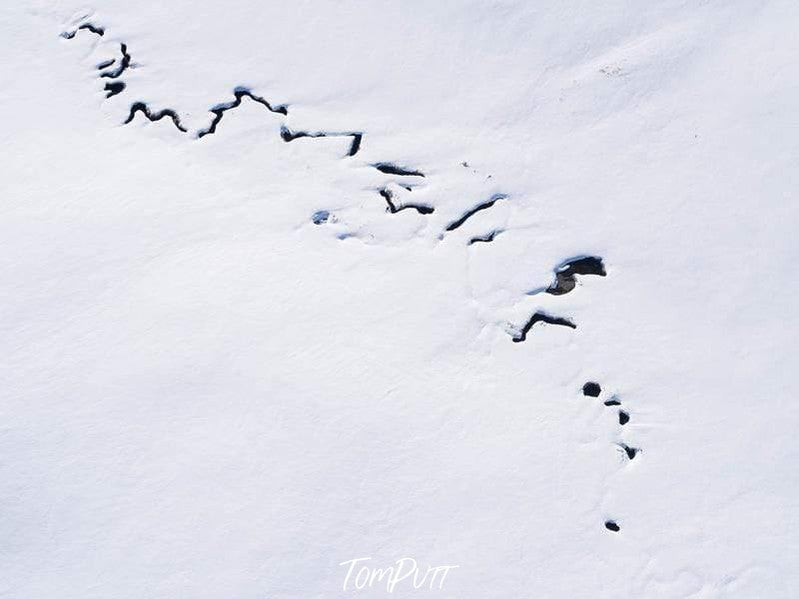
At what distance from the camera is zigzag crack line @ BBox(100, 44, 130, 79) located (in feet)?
12.5

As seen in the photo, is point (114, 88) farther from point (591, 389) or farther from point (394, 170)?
point (591, 389)

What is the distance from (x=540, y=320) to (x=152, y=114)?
6.60ft

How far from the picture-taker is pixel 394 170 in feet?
11.7

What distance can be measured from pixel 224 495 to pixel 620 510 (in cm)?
146

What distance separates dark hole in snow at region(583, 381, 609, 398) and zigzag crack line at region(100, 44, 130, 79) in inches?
102

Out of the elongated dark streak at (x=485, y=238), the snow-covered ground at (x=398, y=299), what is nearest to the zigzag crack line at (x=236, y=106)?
the snow-covered ground at (x=398, y=299)

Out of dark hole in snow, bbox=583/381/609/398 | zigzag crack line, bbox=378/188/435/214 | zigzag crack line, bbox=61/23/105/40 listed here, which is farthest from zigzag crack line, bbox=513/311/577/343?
zigzag crack line, bbox=61/23/105/40

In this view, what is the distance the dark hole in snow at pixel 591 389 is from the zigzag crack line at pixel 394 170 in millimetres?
1162

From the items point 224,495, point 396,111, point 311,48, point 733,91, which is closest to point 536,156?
point 396,111

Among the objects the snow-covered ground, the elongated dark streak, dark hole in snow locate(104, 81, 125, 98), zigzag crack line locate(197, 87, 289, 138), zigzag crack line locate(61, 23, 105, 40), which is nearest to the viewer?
the snow-covered ground

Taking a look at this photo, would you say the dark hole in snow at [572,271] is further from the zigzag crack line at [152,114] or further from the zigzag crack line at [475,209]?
the zigzag crack line at [152,114]

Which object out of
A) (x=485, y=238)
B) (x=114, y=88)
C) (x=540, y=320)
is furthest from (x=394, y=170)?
(x=114, y=88)

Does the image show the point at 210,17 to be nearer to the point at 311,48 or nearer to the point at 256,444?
the point at 311,48

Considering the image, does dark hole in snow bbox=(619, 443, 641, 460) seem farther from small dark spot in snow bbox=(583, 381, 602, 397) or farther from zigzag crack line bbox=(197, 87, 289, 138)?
zigzag crack line bbox=(197, 87, 289, 138)
